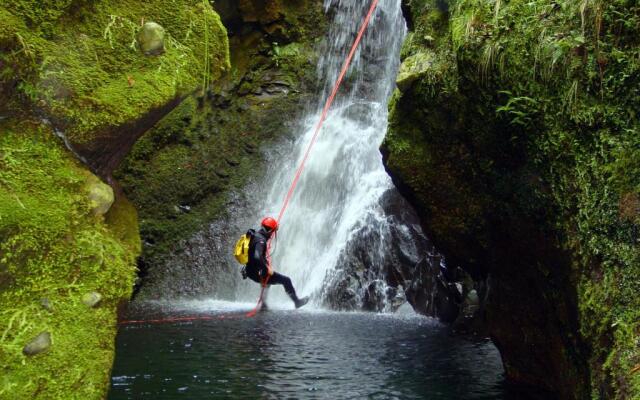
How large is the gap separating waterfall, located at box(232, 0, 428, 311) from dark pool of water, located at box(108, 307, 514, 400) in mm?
1717

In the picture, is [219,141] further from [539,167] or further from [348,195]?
[539,167]

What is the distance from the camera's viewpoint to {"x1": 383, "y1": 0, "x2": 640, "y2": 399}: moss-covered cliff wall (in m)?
4.02

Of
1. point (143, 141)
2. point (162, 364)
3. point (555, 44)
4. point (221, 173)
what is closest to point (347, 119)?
point (221, 173)

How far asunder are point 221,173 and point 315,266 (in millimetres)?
3724

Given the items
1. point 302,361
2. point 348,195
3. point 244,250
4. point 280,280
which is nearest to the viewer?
point 302,361

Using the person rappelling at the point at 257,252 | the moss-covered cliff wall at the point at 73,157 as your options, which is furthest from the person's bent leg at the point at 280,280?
the moss-covered cliff wall at the point at 73,157

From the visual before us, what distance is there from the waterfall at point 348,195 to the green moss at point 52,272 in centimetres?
868

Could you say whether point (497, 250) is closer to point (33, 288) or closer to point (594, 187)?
point (594, 187)

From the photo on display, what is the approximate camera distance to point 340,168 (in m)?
15.1

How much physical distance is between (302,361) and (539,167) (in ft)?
14.3

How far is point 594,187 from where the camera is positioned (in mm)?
4207

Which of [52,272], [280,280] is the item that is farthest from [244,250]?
[52,272]

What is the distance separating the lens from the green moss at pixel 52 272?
3256 mm

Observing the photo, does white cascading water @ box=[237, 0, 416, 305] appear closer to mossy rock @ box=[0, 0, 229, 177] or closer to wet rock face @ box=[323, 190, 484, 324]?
wet rock face @ box=[323, 190, 484, 324]
